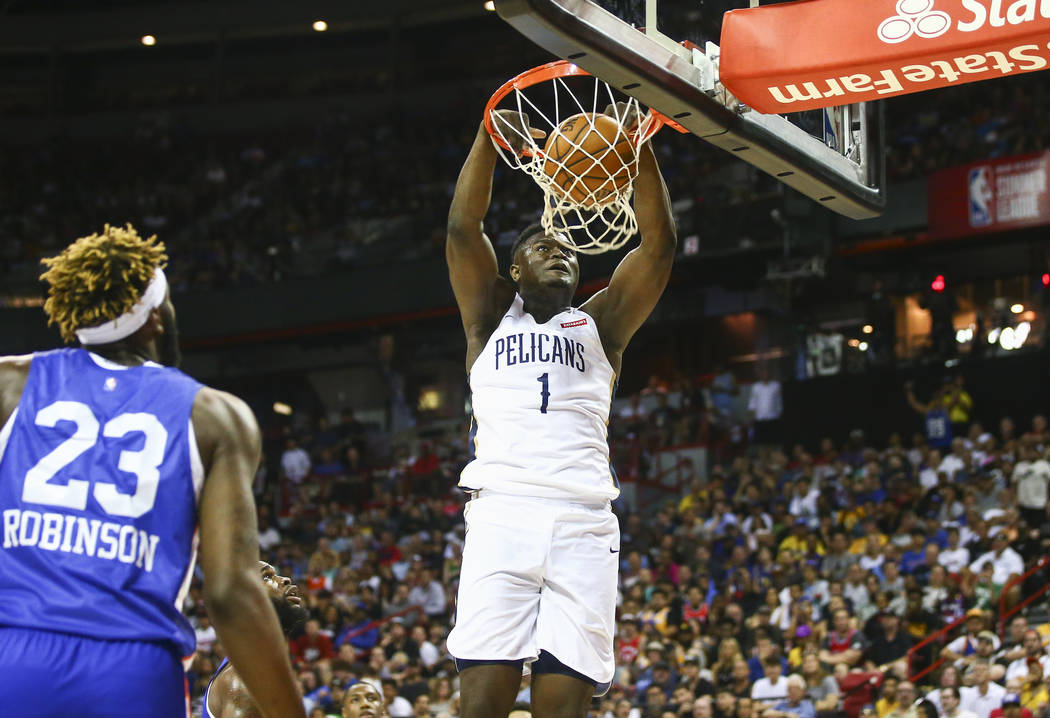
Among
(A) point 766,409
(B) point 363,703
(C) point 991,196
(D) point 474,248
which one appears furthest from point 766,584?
(D) point 474,248

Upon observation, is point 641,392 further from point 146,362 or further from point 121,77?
point 146,362

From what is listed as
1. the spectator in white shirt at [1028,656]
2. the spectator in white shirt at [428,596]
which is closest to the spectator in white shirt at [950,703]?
the spectator in white shirt at [1028,656]

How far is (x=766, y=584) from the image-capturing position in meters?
12.8

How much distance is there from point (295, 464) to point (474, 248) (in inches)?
636

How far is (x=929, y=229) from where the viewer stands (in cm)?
1962

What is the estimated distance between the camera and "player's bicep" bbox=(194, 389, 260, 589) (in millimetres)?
2918

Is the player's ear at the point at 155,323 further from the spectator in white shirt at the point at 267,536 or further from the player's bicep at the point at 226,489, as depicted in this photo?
the spectator in white shirt at the point at 267,536

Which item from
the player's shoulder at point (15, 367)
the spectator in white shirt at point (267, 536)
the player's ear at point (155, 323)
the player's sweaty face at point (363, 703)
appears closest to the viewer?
the player's shoulder at point (15, 367)

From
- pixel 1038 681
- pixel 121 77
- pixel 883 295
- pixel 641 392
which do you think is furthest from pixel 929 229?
pixel 121 77

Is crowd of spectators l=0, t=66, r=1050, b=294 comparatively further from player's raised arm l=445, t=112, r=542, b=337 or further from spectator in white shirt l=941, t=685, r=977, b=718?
player's raised arm l=445, t=112, r=542, b=337

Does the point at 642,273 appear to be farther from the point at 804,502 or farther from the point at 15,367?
the point at 804,502

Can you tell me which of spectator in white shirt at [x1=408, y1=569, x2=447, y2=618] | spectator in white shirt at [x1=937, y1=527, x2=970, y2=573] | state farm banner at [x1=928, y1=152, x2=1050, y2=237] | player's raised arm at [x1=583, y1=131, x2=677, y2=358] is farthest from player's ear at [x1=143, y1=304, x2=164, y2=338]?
state farm banner at [x1=928, y1=152, x2=1050, y2=237]

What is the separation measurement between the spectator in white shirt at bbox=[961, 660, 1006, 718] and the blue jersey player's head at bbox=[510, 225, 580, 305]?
6065 millimetres

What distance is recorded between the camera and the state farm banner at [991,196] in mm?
18062
